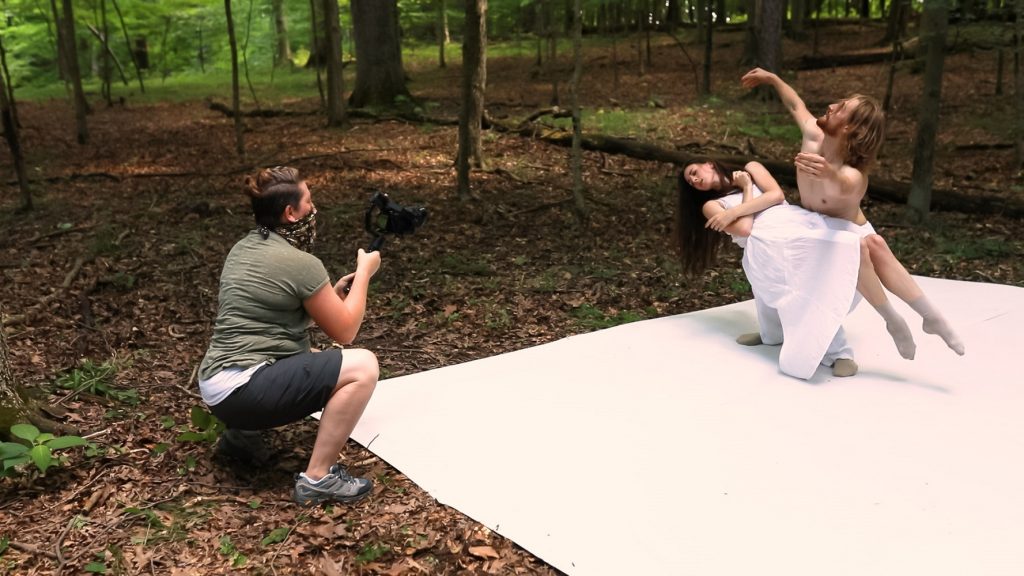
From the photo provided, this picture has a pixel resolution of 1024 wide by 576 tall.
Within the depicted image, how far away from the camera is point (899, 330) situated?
3.39 m

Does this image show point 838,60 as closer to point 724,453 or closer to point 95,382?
point 724,453

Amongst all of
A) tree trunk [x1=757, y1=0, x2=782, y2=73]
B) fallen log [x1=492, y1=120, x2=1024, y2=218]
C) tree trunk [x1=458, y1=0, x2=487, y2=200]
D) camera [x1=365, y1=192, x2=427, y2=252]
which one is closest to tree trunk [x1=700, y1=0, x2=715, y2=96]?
tree trunk [x1=757, y1=0, x2=782, y2=73]

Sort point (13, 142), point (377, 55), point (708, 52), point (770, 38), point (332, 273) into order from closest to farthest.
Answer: point (332, 273), point (13, 142), point (770, 38), point (377, 55), point (708, 52)

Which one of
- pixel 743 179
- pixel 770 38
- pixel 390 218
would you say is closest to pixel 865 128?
pixel 743 179

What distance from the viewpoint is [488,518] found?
96.1 inches

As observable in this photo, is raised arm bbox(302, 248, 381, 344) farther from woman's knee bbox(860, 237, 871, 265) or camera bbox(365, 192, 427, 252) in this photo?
woman's knee bbox(860, 237, 871, 265)

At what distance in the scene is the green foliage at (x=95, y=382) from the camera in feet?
11.0

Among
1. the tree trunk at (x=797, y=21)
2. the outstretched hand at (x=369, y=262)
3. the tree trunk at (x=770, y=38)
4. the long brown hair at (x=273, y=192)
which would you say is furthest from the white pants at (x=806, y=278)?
the tree trunk at (x=797, y=21)

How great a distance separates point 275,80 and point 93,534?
57.3 ft

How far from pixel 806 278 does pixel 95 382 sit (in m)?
3.26

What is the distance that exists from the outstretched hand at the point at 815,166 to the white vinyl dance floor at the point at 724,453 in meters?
0.94

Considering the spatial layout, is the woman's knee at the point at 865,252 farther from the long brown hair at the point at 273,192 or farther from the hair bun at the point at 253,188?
the hair bun at the point at 253,188

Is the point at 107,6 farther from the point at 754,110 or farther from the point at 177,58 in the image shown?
the point at 754,110

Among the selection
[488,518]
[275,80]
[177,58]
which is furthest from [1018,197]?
[177,58]
